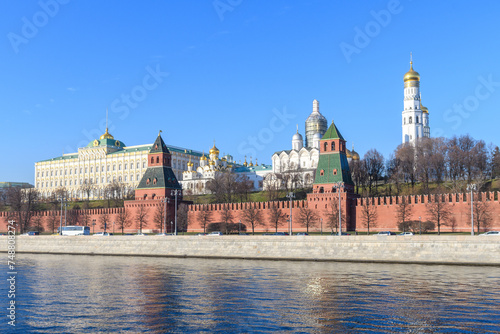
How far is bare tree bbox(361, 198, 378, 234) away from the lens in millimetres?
53562

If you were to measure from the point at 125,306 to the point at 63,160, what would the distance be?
10884cm

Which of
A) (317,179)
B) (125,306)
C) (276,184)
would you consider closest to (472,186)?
(317,179)

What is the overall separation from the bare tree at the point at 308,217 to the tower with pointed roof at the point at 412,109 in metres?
41.0

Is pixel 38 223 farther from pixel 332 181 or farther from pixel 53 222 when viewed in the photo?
pixel 332 181

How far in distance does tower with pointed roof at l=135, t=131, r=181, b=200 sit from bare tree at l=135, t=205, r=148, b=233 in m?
1.41

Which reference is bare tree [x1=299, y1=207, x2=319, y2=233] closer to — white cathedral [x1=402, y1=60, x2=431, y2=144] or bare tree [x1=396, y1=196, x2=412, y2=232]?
bare tree [x1=396, y1=196, x2=412, y2=232]

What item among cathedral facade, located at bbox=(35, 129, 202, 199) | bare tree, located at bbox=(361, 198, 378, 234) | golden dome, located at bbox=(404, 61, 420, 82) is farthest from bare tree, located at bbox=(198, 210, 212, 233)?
cathedral facade, located at bbox=(35, 129, 202, 199)

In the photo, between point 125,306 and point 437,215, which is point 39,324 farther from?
point 437,215

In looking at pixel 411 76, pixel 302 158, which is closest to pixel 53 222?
pixel 302 158

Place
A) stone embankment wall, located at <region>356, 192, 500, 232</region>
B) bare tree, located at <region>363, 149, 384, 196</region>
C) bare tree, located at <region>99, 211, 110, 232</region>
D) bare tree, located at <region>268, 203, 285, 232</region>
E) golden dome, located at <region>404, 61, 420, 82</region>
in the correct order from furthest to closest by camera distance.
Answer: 1. golden dome, located at <region>404, 61, 420, 82</region>
2. bare tree, located at <region>363, 149, 384, 196</region>
3. bare tree, located at <region>99, 211, 110, 232</region>
4. bare tree, located at <region>268, 203, 285, 232</region>
5. stone embankment wall, located at <region>356, 192, 500, 232</region>

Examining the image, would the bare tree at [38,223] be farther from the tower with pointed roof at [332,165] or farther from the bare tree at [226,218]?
the tower with pointed roof at [332,165]

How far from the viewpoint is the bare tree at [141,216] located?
62719 mm

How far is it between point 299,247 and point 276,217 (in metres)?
18.7

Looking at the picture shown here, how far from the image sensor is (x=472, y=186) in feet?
124
